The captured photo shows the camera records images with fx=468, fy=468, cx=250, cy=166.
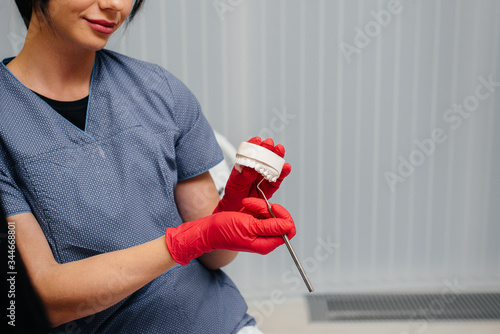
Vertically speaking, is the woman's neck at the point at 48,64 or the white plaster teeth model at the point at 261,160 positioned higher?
the woman's neck at the point at 48,64

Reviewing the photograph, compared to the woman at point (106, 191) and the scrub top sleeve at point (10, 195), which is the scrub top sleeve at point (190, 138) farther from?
the scrub top sleeve at point (10, 195)

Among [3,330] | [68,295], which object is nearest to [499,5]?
[68,295]

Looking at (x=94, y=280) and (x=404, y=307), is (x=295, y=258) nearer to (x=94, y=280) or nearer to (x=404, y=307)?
(x=94, y=280)

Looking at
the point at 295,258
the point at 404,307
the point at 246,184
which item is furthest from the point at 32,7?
the point at 404,307

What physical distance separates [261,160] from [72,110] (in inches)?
16.2

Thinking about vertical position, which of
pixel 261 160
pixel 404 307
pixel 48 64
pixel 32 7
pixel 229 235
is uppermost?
pixel 32 7

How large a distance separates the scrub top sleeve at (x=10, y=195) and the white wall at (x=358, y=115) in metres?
1.15

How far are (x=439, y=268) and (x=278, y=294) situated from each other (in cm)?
73

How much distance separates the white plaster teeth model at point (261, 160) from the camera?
854 mm

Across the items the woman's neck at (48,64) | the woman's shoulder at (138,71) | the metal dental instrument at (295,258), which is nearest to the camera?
the metal dental instrument at (295,258)

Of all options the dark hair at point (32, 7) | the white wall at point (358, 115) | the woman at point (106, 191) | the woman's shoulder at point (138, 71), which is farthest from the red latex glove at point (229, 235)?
the white wall at point (358, 115)

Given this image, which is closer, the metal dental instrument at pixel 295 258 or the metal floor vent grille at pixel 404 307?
the metal dental instrument at pixel 295 258

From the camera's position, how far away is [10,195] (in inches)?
33.2

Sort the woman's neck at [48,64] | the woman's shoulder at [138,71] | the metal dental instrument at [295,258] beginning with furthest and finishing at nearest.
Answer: the woman's shoulder at [138,71], the woman's neck at [48,64], the metal dental instrument at [295,258]
